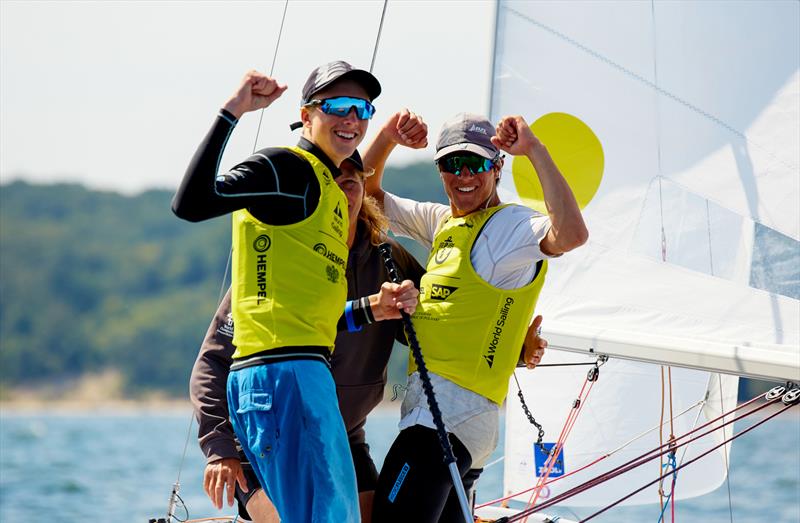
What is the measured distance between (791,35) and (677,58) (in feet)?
1.08

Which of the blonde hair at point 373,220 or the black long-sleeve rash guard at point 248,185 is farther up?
the blonde hair at point 373,220

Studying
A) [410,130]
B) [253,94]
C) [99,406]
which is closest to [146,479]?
[410,130]

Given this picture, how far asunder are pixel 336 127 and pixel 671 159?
1.52 metres

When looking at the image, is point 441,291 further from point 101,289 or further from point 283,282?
point 101,289

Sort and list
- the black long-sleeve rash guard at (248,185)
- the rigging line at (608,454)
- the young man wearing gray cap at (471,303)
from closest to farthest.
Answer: the black long-sleeve rash guard at (248,185) < the young man wearing gray cap at (471,303) < the rigging line at (608,454)

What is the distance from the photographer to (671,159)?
343cm

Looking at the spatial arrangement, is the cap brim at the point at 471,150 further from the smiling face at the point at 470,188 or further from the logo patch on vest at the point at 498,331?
the logo patch on vest at the point at 498,331

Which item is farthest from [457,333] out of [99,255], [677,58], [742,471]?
[99,255]

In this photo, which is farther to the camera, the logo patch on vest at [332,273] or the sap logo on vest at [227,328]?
the sap logo on vest at [227,328]

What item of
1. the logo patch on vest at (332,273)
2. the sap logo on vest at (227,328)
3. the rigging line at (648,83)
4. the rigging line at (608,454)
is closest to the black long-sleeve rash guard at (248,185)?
the logo patch on vest at (332,273)

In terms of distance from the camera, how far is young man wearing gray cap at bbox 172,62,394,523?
2.03 m

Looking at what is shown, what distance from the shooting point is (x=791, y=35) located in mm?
3305

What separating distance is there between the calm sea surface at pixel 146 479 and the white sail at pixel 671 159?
134 centimetres

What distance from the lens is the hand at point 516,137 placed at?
243 cm
